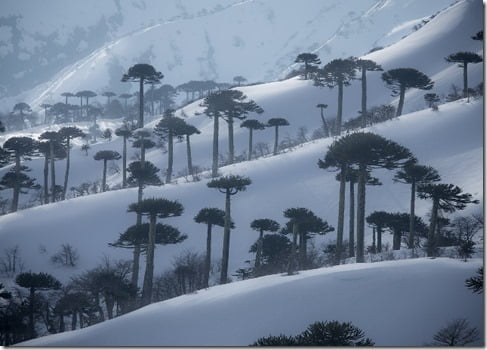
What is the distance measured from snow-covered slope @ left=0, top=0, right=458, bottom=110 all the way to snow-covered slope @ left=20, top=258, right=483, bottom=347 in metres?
106

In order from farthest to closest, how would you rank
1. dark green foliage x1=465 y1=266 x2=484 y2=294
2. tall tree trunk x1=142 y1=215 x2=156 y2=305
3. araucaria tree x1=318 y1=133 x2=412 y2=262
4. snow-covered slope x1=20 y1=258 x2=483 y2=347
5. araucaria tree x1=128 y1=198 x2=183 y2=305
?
tall tree trunk x1=142 y1=215 x2=156 y2=305
araucaria tree x1=128 y1=198 x2=183 y2=305
araucaria tree x1=318 y1=133 x2=412 y2=262
snow-covered slope x1=20 y1=258 x2=483 y2=347
dark green foliage x1=465 y1=266 x2=484 y2=294

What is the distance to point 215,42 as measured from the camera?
147875 mm

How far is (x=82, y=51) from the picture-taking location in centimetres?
16588

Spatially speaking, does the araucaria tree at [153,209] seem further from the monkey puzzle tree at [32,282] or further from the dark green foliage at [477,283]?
the dark green foliage at [477,283]

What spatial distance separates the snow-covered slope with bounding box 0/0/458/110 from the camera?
12025cm

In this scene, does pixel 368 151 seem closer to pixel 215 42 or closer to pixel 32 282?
pixel 32 282

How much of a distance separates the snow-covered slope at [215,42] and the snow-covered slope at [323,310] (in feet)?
348

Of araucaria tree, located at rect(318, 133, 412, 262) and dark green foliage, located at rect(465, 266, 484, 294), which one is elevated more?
araucaria tree, located at rect(318, 133, 412, 262)

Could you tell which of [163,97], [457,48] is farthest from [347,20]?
[457,48]

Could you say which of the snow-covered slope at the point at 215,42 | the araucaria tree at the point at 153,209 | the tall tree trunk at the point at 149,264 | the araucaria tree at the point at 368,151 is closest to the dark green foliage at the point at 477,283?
the araucaria tree at the point at 368,151

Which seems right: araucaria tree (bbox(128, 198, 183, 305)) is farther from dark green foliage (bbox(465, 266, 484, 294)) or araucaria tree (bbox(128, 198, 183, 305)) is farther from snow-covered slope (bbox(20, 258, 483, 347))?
dark green foliage (bbox(465, 266, 484, 294))

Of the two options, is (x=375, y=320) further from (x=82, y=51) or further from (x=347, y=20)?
(x=82, y=51)

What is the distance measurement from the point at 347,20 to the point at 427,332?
14030 centimetres

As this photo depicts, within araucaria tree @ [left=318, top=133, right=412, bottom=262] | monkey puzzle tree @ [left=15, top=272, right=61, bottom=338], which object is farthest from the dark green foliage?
monkey puzzle tree @ [left=15, top=272, right=61, bottom=338]
